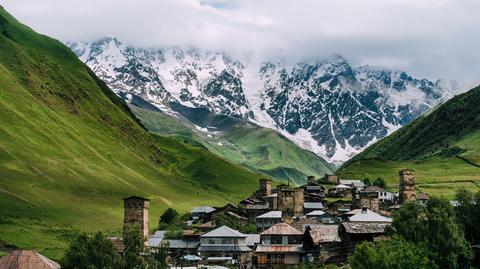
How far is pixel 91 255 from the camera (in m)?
91.8

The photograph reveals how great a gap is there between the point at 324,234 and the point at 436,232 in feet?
67.4

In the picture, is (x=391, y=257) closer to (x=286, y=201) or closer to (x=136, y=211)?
(x=136, y=211)

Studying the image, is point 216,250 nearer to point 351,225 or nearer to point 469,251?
point 351,225

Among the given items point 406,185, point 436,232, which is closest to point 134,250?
point 436,232

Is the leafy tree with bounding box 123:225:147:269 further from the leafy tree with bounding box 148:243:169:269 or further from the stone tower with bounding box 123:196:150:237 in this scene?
the stone tower with bounding box 123:196:150:237

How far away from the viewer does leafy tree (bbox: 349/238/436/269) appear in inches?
3447

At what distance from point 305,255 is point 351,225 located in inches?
332

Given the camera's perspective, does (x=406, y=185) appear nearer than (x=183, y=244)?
No

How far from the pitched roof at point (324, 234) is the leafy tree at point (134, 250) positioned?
25926 mm

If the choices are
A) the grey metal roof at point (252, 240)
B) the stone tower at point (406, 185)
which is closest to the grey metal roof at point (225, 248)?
the grey metal roof at point (252, 240)

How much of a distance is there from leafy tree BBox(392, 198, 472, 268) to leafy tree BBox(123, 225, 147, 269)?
30020 mm

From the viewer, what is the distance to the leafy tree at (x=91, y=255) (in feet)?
299

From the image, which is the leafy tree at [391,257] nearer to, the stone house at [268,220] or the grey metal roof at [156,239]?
the grey metal roof at [156,239]

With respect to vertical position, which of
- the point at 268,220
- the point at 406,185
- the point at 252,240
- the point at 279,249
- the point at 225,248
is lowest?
the point at 279,249
